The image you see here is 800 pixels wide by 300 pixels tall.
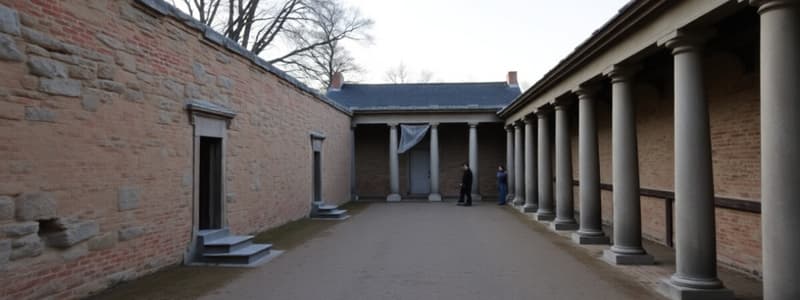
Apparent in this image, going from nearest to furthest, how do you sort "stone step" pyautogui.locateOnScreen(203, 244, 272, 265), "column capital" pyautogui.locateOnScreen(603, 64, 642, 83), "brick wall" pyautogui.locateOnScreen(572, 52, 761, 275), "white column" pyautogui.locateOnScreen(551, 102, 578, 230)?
"brick wall" pyautogui.locateOnScreen(572, 52, 761, 275)
"column capital" pyautogui.locateOnScreen(603, 64, 642, 83)
"stone step" pyautogui.locateOnScreen(203, 244, 272, 265)
"white column" pyautogui.locateOnScreen(551, 102, 578, 230)

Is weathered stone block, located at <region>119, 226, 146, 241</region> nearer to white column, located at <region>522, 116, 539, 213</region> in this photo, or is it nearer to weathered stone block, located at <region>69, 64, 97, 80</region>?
weathered stone block, located at <region>69, 64, 97, 80</region>

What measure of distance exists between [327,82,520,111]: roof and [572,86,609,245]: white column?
13199mm

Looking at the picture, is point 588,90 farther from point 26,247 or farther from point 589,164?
point 26,247

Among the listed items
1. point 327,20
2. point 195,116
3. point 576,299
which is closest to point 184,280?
point 195,116

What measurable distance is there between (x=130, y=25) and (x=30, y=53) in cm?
159

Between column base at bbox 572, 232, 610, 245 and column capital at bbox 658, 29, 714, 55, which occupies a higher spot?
column capital at bbox 658, 29, 714, 55

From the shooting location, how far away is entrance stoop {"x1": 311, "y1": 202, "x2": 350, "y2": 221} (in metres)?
13.3

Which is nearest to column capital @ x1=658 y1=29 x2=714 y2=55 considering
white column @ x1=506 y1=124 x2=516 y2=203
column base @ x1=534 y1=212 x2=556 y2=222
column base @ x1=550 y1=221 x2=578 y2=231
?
column base @ x1=550 y1=221 x2=578 y2=231

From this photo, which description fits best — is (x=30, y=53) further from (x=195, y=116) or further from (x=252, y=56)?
(x=252, y=56)

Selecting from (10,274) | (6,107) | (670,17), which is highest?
(670,17)

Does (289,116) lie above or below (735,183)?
above

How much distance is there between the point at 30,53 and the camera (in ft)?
14.8

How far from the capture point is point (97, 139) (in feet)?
17.7

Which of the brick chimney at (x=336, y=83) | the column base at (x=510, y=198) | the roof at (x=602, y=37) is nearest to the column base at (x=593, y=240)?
the roof at (x=602, y=37)
